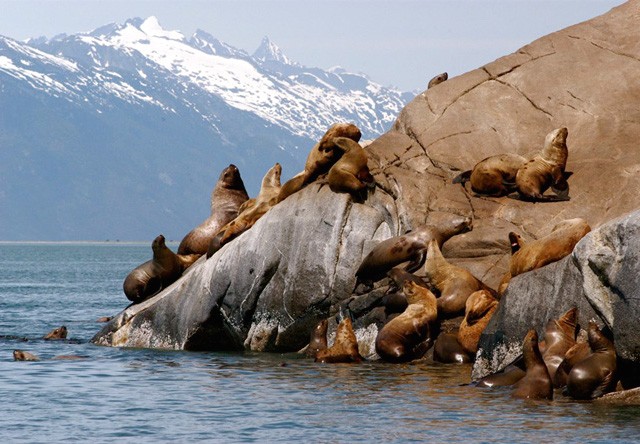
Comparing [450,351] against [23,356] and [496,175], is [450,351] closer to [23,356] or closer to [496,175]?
[496,175]

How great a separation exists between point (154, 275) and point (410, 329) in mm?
7678

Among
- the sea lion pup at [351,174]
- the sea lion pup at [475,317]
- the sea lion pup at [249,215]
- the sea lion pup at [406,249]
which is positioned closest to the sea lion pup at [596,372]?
the sea lion pup at [475,317]

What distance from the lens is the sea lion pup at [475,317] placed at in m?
18.9

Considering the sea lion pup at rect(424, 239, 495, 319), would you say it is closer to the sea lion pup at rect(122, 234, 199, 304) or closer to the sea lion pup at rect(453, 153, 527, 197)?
the sea lion pup at rect(453, 153, 527, 197)

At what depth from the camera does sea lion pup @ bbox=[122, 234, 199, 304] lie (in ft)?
83.8

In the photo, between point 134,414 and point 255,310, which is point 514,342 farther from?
point 255,310

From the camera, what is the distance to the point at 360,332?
2111cm

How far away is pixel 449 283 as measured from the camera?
66.4ft

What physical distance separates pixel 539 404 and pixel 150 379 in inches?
264

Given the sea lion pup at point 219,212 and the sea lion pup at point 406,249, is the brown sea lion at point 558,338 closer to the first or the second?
the sea lion pup at point 406,249

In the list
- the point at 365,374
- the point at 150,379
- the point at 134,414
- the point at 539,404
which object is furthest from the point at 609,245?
the point at 150,379

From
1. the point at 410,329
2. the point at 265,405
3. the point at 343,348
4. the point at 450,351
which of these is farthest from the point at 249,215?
the point at 265,405

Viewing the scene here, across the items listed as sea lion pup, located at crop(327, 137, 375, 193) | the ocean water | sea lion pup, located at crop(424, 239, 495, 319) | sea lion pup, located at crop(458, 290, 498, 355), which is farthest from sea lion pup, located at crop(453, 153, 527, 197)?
the ocean water

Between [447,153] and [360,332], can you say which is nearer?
[360,332]
